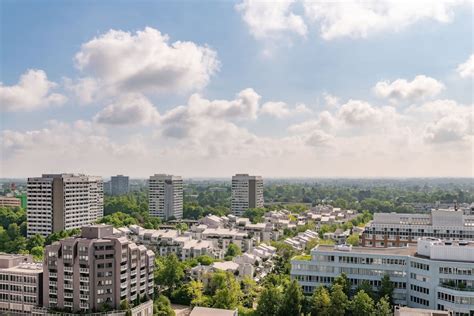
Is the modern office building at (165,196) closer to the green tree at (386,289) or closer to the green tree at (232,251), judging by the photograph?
the green tree at (232,251)

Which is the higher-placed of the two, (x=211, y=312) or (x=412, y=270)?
(x=412, y=270)

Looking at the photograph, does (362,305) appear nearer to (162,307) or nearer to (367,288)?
(367,288)

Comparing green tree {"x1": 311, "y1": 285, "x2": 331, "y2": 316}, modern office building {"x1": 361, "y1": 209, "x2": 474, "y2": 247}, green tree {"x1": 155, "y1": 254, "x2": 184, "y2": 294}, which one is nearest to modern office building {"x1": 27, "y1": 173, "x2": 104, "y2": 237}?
green tree {"x1": 155, "y1": 254, "x2": 184, "y2": 294}

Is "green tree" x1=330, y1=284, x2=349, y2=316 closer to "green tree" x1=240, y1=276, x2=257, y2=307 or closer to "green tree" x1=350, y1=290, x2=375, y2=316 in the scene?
"green tree" x1=350, y1=290, x2=375, y2=316

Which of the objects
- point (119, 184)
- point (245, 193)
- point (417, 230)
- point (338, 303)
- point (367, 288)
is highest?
point (245, 193)

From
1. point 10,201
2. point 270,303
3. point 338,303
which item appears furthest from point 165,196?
point 338,303

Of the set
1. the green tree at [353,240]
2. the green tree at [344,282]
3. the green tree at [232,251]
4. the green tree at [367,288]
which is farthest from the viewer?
the green tree at [232,251]

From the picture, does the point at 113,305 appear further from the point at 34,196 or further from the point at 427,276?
the point at 34,196

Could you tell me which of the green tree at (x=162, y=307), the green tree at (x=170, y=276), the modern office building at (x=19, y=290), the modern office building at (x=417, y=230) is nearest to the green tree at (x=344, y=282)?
the green tree at (x=162, y=307)
